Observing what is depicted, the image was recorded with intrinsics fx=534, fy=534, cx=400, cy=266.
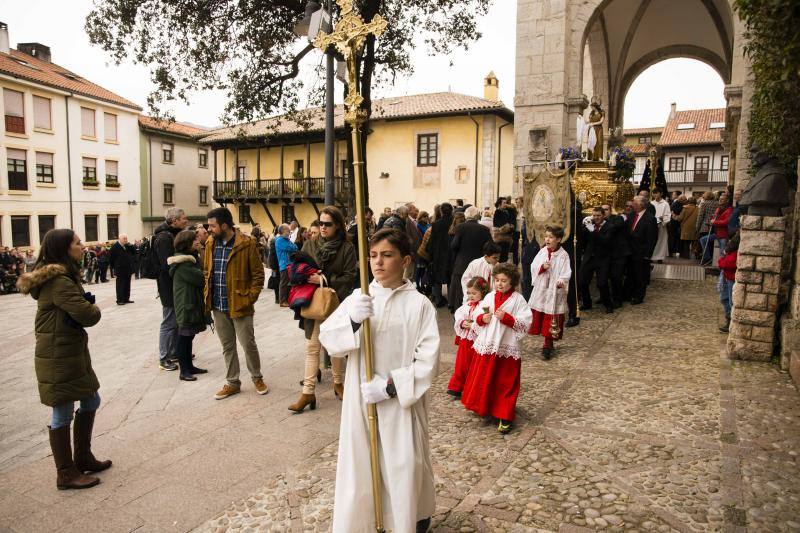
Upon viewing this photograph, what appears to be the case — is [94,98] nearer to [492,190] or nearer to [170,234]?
[492,190]

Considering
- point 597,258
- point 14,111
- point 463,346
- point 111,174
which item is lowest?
point 463,346

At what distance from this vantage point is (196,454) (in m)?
4.30

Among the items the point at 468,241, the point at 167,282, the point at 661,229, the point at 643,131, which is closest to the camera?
the point at 167,282

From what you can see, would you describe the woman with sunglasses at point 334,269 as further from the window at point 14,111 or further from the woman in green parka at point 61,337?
the window at point 14,111

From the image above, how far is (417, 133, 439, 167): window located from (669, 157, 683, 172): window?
26.9 meters

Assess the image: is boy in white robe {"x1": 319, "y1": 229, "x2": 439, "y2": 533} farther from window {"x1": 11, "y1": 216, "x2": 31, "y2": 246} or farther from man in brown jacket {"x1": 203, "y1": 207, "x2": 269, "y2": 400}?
window {"x1": 11, "y1": 216, "x2": 31, "y2": 246}

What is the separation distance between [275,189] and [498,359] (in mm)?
30840

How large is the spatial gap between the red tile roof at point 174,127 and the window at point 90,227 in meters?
6.93

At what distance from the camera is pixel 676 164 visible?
45.2 metres

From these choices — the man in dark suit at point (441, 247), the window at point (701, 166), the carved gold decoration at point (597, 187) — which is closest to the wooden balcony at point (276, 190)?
the carved gold decoration at point (597, 187)

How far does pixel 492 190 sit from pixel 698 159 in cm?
2661

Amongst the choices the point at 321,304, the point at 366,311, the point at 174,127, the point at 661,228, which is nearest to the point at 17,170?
the point at 174,127

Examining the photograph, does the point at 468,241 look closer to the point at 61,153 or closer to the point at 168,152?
the point at 61,153

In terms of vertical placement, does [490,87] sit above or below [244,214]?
above
